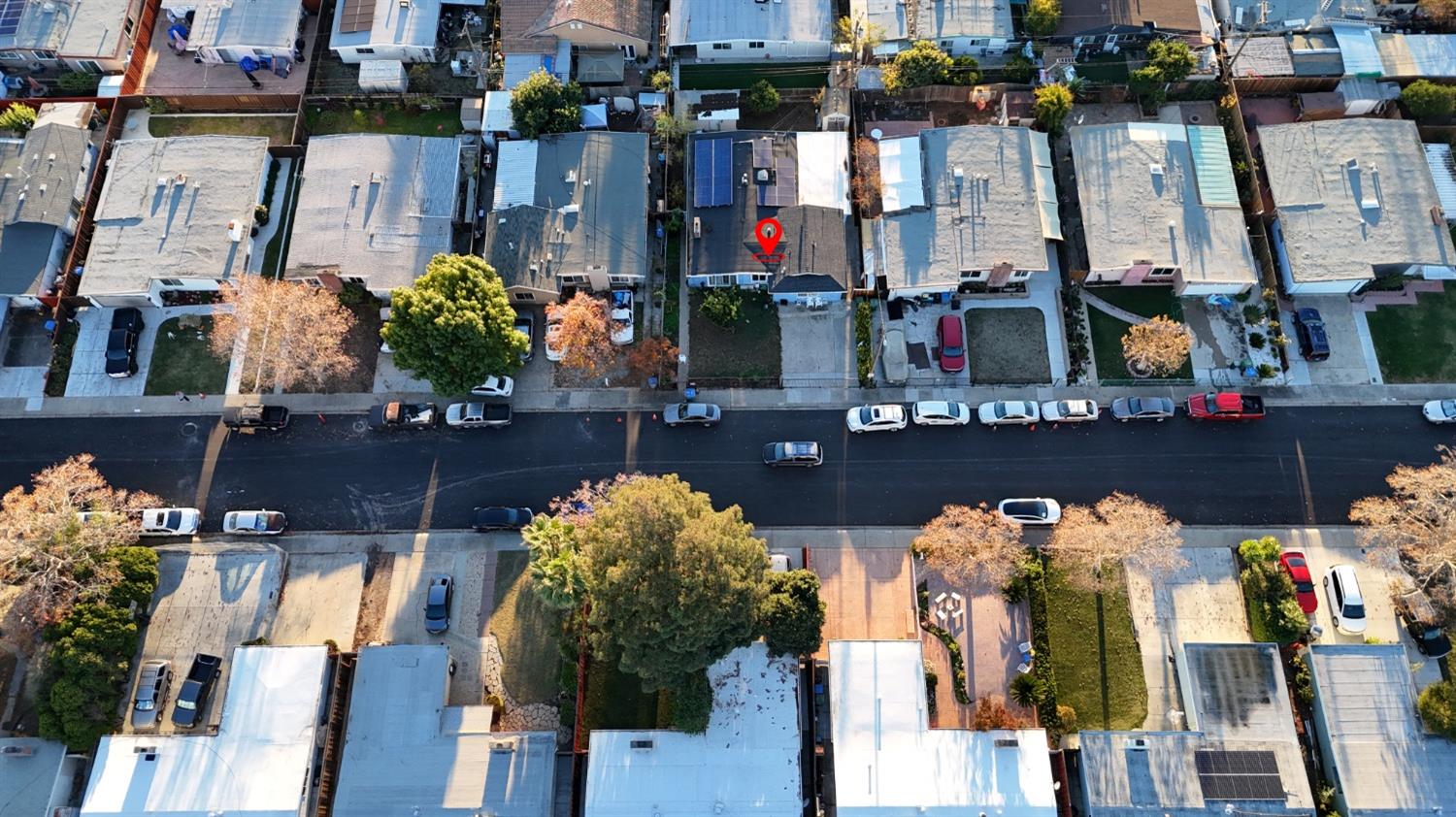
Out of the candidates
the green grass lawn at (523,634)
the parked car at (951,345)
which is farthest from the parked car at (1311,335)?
the green grass lawn at (523,634)

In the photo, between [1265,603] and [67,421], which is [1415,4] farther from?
[67,421]

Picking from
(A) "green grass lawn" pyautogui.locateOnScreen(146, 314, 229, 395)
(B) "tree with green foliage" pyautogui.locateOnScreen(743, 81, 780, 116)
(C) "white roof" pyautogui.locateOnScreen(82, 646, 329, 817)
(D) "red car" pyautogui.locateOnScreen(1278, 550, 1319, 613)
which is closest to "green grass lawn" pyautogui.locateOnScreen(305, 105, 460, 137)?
(A) "green grass lawn" pyautogui.locateOnScreen(146, 314, 229, 395)

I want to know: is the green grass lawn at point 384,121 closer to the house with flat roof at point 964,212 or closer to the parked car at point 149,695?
the house with flat roof at point 964,212

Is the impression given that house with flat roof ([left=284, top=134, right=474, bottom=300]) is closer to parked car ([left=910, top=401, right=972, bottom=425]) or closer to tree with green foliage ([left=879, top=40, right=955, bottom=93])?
tree with green foliage ([left=879, top=40, right=955, bottom=93])

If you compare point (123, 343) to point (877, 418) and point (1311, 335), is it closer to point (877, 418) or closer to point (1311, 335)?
point (877, 418)

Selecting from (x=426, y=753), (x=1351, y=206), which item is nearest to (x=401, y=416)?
(x=426, y=753)

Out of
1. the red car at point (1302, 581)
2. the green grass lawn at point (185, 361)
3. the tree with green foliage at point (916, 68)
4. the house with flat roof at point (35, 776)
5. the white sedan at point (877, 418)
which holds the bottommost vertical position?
the house with flat roof at point (35, 776)

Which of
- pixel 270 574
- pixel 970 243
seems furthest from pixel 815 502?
pixel 270 574
